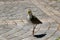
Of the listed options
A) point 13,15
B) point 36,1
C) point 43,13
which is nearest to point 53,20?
point 43,13

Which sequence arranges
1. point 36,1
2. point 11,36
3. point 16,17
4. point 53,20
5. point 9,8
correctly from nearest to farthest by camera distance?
point 11,36, point 53,20, point 16,17, point 9,8, point 36,1

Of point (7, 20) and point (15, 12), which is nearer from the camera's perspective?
point (7, 20)

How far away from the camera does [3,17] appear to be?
425 inches

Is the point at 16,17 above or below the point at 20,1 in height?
below

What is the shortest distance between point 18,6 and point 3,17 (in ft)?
7.37

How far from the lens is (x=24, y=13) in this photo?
1148 centimetres

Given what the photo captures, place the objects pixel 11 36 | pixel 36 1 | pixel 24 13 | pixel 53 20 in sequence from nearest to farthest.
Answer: pixel 11 36 < pixel 53 20 < pixel 24 13 < pixel 36 1

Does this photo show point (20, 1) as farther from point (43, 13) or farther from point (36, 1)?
point (43, 13)

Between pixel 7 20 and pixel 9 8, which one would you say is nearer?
pixel 7 20

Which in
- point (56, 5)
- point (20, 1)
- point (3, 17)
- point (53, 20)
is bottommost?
point (53, 20)

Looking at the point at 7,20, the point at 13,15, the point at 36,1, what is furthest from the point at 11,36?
the point at 36,1

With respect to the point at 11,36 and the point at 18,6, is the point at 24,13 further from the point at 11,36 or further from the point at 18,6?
the point at 11,36

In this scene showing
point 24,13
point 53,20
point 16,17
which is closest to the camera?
point 53,20

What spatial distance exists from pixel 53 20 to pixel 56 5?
2.76m
